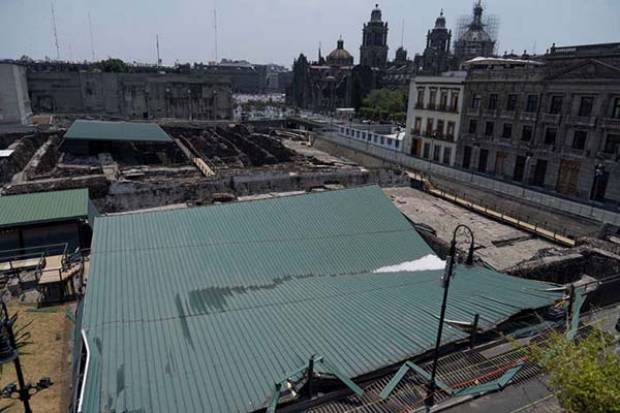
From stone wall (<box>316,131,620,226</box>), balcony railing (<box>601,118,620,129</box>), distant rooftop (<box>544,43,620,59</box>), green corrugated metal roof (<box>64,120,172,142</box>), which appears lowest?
stone wall (<box>316,131,620,226</box>)

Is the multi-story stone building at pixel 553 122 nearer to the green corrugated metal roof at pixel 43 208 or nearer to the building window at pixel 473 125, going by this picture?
the building window at pixel 473 125

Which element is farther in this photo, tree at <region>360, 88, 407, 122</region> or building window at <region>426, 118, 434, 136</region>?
tree at <region>360, 88, 407, 122</region>

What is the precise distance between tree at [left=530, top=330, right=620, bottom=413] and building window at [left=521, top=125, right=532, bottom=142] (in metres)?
34.7

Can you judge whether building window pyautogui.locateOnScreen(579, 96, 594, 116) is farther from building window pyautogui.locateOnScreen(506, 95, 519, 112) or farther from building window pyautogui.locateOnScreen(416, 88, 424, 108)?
building window pyautogui.locateOnScreen(416, 88, 424, 108)

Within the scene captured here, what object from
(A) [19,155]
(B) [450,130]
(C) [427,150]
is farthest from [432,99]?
(A) [19,155]

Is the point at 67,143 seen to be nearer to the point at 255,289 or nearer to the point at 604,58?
the point at 255,289

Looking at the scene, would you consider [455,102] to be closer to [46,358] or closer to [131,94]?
[46,358]

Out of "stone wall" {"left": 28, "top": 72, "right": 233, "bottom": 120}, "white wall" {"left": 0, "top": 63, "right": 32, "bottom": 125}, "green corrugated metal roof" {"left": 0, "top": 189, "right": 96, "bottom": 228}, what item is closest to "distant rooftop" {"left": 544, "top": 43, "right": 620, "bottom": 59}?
"green corrugated metal roof" {"left": 0, "top": 189, "right": 96, "bottom": 228}

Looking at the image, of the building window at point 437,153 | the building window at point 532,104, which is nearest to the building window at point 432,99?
the building window at point 437,153

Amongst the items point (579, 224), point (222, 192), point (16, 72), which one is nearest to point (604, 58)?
point (579, 224)

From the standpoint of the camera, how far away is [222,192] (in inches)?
1204

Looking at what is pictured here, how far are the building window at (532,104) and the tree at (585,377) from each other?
3459 cm

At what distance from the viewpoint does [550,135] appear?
3641 centimetres

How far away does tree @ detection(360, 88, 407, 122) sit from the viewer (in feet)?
275
